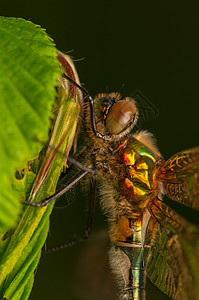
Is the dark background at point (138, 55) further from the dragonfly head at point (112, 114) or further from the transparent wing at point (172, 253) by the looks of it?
the dragonfly head at point (112, 114)

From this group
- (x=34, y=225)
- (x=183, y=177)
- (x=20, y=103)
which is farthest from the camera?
(x=183, y=177)

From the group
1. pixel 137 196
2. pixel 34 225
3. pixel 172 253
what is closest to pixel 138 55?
pixel 137 196

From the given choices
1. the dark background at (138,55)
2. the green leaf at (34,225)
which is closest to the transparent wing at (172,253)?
the green leaf at (34,225)

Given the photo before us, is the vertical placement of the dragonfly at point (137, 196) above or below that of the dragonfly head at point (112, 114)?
below

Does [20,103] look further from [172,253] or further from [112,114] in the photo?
[172,253]

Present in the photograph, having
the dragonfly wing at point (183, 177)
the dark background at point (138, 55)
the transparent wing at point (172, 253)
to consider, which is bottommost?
→ the transparent wing at point (172, 253)

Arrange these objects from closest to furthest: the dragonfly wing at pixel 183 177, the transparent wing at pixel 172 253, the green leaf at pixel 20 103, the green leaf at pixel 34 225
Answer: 1. the green leaf at pixel 20 103
2. the green leaf at pixel 34 225
3. the transparent wing at pixel 172 253
4. the dragonfly wing at pixel 183 177

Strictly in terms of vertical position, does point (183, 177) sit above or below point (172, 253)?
above

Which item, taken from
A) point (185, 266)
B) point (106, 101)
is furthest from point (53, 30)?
point (185, 266)

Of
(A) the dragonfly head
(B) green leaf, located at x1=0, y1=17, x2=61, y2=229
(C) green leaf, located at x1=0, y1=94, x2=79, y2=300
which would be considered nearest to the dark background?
(A) the dragonfly head
